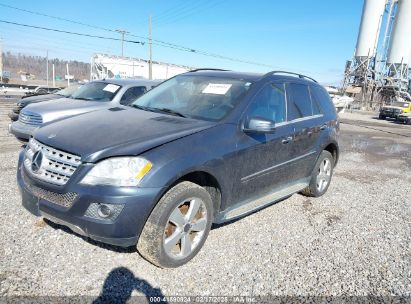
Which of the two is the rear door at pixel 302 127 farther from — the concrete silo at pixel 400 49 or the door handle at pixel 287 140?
the concrete silo at pixel 400 49

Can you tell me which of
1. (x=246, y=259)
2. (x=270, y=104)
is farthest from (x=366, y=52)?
(x=246, y=259)

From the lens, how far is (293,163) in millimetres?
4438

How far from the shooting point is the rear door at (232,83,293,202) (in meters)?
3.56

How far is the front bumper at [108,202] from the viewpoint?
2658 mm

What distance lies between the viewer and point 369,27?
50281 millimetres

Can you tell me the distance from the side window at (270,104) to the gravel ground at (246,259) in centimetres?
134

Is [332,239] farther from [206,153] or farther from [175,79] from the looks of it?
[175,79]

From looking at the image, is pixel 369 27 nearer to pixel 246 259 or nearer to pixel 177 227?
pixel 246 259

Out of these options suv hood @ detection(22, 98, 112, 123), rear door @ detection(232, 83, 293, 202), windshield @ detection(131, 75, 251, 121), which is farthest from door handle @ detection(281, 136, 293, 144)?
suv hood @ detection(22, 98, 112, 123)

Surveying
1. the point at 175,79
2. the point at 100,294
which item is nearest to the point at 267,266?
the point at 100,294

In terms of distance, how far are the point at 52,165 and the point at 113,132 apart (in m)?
0.59

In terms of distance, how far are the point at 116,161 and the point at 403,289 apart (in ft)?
9.18

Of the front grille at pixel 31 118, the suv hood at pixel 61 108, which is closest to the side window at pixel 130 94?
the suv hood at pixel 61 108

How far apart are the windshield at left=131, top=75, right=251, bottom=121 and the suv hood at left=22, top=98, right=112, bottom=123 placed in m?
2.94
